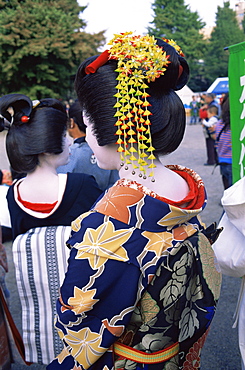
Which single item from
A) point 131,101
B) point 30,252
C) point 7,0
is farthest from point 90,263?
point 7,0

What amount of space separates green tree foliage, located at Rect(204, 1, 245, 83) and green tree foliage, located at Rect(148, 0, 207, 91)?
43.3 inches

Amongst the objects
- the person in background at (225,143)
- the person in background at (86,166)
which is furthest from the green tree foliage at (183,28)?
the person in background at (86,166)

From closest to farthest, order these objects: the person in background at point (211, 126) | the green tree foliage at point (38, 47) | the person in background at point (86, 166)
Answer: the person in background at point (86, 166) < the person in background at point (211, 126) < the green tree foliage at point (38, 47)

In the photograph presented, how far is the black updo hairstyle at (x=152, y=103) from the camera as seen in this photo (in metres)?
1.21

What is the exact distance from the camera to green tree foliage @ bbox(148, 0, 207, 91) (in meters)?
44.7

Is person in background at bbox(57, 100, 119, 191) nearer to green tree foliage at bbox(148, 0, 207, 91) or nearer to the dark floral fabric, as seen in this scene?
the dark floral fabric

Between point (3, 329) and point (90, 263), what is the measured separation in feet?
4.23

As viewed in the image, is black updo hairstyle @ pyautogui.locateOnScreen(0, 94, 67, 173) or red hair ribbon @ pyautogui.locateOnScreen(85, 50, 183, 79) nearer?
red hair ribbon @ pyautogui.locateOnScreen(85, 50, 183, 79)

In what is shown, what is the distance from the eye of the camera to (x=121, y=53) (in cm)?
118

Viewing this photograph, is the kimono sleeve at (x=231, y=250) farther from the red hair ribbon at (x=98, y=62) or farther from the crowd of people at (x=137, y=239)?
the red hair ribbon at (x=98, y=62)

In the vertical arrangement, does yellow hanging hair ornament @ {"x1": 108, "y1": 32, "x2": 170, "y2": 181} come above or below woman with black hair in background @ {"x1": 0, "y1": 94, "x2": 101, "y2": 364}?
above

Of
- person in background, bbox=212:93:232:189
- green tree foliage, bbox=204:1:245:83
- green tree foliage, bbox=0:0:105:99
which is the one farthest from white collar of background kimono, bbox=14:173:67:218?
green tree foliage, bbox=204:1:245:83

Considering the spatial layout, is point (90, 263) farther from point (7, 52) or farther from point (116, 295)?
point (7, 52)

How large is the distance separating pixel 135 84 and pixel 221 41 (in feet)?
164
